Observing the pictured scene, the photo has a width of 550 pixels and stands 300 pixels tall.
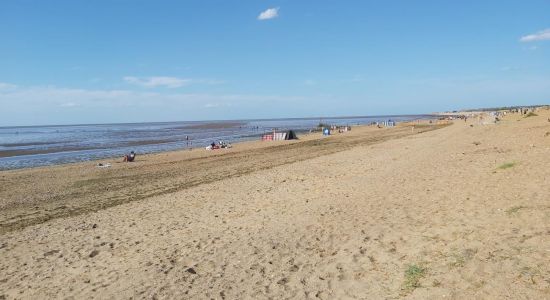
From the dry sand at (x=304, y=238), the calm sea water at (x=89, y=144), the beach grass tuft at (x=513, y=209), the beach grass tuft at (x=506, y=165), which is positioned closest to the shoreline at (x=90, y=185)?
the dry sand at (x=304, y=238)

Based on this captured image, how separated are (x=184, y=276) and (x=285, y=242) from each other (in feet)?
7.13

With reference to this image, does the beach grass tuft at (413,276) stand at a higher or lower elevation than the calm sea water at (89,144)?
higher

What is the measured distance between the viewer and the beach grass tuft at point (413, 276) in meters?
5.52

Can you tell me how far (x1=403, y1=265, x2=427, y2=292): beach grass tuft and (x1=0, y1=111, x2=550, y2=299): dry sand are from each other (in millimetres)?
14

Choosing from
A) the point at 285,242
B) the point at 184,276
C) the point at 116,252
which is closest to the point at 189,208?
the point at 116,252

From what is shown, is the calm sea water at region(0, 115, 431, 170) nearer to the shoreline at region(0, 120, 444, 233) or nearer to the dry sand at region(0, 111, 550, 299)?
the shoreline at region(0, 120, 444, 233)

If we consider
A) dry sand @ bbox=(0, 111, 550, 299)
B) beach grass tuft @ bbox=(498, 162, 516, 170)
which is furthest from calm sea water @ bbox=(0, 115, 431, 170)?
beach grass tuft @ bbox=(498, 162, 516, 170)

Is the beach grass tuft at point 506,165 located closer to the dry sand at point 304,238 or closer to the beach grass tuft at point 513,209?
the dry sand at point 304,238

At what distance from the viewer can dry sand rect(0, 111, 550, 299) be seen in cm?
585

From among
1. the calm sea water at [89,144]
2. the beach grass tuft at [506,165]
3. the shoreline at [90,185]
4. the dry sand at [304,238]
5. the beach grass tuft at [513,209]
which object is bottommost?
the calm sea water at [89,144]

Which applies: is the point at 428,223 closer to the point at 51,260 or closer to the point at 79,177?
the point at 51,260

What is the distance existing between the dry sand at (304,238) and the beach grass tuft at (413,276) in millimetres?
14

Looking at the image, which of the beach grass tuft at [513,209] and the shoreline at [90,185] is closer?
the beach grass tuft at [513,209]

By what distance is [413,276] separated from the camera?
5789 mm
